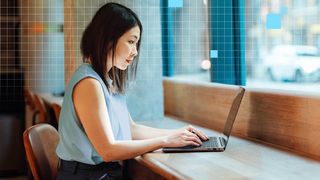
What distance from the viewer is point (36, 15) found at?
2646 millimetres

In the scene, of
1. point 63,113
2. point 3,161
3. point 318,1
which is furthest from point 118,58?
point 3,161

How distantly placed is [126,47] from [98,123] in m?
0.37

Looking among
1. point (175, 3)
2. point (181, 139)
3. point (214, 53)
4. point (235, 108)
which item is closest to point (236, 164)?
point (181, 139)

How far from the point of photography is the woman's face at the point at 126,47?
1789mm

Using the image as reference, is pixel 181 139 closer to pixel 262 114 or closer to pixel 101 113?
pixel 101 113

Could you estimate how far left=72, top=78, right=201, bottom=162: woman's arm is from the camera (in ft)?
5.32

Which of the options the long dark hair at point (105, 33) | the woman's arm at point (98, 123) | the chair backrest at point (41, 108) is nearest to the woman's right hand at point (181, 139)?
the woman's arm at point (98, 123)

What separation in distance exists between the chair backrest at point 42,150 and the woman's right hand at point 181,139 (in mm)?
515

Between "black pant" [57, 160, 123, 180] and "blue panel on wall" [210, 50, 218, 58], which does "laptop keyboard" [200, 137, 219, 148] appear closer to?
"black pant" [57, 160, 123, 180]

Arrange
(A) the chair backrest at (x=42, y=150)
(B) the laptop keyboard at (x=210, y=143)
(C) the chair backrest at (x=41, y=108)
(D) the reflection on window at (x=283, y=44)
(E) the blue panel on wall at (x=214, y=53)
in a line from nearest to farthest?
(A) the chair backrest at (x=42, y=150)
(B) the laptop keyboard at (x=210, y=143)
(D) the reflection on window at (x=283, y=44)
(E) the blue panel on wall at (x=214, y=53)
(C) the chair backrest at (x=41, y=108)

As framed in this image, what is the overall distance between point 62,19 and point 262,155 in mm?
1497

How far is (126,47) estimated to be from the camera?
1.81 m

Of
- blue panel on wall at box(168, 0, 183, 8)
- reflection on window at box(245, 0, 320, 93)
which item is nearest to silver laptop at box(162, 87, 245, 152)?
reflection on window at box(245, 0, 320, 93)

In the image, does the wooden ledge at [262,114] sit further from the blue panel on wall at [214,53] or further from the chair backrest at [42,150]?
the chair backrest at [42,150]
